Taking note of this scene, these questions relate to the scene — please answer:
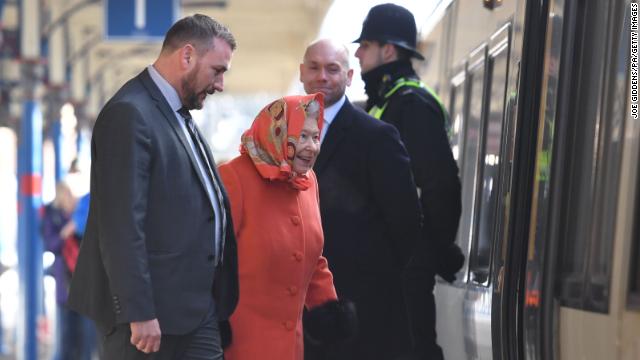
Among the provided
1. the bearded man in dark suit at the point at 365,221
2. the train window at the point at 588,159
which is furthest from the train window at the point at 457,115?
the train window at the point at 588,159

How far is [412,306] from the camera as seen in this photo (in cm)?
549

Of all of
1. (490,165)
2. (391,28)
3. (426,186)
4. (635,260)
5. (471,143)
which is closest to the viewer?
(635,260)

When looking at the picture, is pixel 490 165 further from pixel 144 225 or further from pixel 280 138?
pixel 144 225

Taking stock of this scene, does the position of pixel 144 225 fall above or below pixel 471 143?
below

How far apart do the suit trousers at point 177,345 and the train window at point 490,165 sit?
3.36 ft

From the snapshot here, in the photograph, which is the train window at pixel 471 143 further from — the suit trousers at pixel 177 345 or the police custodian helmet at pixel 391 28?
the suit trousers at pixel 177 345

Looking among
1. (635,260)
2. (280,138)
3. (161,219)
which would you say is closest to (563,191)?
(635,260)

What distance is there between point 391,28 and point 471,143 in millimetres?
600

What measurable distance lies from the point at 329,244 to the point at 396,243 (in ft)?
0.81

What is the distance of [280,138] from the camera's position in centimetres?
443

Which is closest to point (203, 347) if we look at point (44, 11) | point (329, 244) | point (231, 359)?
point (231, 359)

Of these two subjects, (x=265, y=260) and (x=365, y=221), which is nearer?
(x=265, y=260)

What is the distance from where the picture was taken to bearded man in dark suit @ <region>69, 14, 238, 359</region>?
388 centimetres

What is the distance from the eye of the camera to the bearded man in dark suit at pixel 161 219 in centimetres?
388
